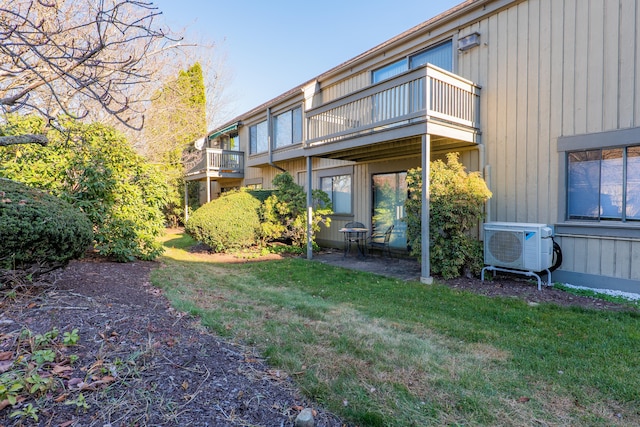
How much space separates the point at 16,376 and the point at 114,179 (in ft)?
16.7

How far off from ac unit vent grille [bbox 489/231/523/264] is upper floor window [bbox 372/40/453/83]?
397cm

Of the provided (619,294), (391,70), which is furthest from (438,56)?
(619,294)

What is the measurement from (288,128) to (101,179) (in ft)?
25.2

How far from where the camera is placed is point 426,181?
6.27m

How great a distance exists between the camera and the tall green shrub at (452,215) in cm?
633

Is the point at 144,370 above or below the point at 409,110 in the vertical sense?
below

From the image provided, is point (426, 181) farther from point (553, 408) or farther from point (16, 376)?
point (16, 376)

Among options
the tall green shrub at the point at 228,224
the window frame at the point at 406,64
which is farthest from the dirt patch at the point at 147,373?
the window frame at the point at 406,64

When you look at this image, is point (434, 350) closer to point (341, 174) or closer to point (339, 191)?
point (341, 174)

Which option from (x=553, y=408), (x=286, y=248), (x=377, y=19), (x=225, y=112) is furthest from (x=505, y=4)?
(x=225, y=112)

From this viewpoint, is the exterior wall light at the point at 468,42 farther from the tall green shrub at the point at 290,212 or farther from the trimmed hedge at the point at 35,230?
the trimmed hedge at the point at 35,230

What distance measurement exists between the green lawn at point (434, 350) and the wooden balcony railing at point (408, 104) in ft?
10.6

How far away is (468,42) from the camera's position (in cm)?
727

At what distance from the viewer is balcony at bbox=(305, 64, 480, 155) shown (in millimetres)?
6215
